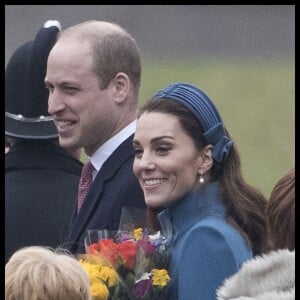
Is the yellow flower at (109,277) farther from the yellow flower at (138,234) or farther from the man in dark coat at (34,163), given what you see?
the man in dark coat at (34,163)

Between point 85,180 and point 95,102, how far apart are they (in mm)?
291

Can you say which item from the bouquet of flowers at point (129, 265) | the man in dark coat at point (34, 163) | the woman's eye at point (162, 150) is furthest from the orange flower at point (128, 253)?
the man in dark coat at point (34, 163)

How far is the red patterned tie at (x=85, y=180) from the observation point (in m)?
4.79

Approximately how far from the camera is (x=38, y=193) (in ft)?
16.8

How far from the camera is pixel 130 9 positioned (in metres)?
21.3

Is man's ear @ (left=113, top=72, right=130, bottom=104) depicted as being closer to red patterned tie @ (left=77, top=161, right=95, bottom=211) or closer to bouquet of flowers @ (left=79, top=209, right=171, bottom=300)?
red patterned tie @ (left=77, top=161, right=95, bottom=211)

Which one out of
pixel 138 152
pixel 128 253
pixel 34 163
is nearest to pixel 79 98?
pixel 138 152

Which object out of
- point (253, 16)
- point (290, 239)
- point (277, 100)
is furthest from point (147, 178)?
point (253, 16)

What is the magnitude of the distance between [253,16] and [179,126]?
54.8 feet

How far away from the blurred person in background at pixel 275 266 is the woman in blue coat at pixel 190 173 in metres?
0.57

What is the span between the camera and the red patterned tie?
189 inches

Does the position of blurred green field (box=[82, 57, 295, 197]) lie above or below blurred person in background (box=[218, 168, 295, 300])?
above

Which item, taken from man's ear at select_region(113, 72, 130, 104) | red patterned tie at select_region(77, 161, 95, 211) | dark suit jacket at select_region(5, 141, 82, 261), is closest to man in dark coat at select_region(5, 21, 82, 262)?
dark suit jacket at select_region(5, 141, 82, 261)

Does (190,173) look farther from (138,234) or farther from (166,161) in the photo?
(138,234)
